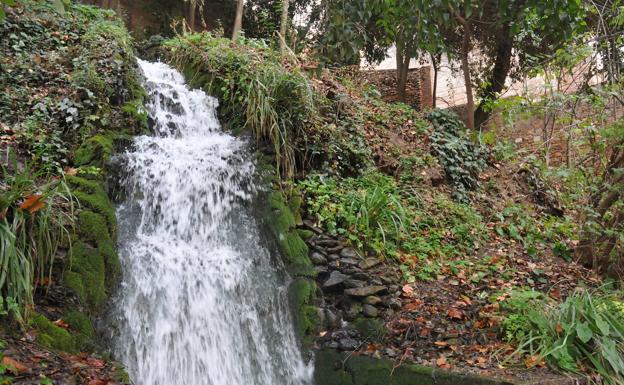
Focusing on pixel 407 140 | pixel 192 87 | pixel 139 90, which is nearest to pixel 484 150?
pixel 407 140

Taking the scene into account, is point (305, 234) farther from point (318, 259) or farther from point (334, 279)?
point (334, 279)

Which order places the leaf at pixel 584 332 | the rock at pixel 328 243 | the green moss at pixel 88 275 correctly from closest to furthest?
the green moss at pixel 88 275 → the leaf at pixel 584 332 → the rock at pixel 328 243

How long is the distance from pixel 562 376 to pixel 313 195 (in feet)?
12.3

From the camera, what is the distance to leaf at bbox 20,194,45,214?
4.33 m

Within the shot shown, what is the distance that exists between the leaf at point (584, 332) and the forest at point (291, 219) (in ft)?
0.09

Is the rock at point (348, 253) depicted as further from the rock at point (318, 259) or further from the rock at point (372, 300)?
the rock at point (372, 300)

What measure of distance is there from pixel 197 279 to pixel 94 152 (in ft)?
6.78

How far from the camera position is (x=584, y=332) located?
15.6 ft

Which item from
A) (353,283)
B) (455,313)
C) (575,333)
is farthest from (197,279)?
(575,333)

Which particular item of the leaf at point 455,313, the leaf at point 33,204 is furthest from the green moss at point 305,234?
the leaf at point 33,204

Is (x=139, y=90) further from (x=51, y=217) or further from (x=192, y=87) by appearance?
(x=51, y=217)

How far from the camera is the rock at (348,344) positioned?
551cm

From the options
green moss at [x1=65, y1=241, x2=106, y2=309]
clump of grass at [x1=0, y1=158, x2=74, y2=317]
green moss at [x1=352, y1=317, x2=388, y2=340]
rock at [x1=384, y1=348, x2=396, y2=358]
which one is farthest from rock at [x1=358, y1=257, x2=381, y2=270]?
clump of grass at [x1=0, y1=158, x2=74, y2=317]

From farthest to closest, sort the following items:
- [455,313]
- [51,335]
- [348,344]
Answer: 1. [455,313]
2. [348,344]
3. [51,335]
